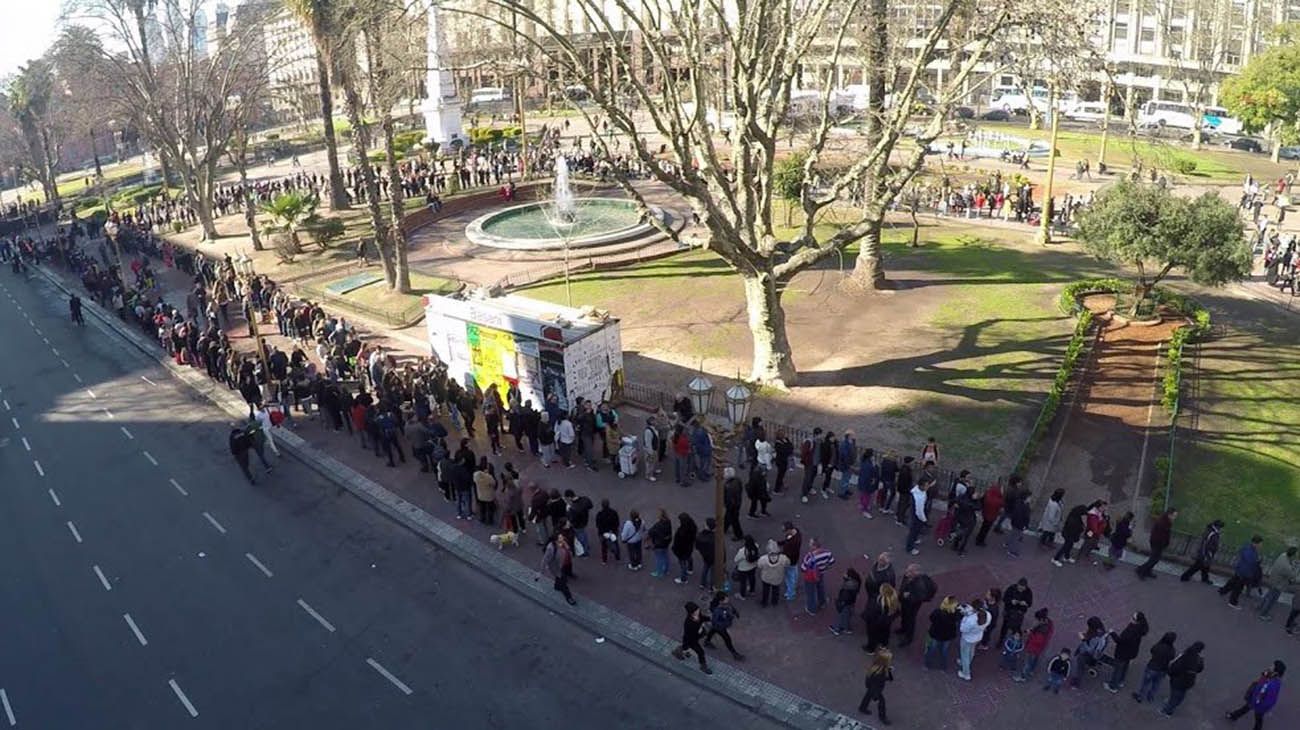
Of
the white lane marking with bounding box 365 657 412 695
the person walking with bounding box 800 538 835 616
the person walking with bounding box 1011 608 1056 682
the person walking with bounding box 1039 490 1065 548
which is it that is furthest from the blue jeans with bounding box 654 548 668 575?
the person walking with bounding box 1039 490 1065 548

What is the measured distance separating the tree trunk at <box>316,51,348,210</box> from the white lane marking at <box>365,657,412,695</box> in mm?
26267

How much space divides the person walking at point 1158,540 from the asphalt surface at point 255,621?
6.59 meters

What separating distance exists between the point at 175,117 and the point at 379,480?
30.9 metres

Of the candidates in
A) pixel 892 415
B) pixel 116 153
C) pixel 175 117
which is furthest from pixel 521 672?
pixel 116 153

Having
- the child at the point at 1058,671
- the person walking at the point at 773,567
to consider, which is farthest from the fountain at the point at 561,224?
the child at the point at 1058,671

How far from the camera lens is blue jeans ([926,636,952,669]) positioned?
37.7ft

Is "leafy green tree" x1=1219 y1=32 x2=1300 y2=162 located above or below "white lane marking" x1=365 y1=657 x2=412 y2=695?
above

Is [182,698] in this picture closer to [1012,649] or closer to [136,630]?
[136,630]

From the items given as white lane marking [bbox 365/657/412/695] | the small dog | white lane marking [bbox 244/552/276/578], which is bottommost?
white lane marking [bbox 365/657/412/695]

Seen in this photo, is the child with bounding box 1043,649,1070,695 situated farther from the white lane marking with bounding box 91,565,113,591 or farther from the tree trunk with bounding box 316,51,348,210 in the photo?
the tree trunk with bounding box 316,51,348,210

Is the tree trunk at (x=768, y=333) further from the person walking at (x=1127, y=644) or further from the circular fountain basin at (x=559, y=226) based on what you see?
the circular fountain basin at (x=559, y=226)

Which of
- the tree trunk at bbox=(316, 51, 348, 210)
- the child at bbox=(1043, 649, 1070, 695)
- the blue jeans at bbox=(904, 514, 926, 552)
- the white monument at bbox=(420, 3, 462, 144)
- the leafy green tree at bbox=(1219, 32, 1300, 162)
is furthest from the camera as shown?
the white monument at bbox=(420, 3, 462, 144)

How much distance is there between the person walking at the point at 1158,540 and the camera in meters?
12.9

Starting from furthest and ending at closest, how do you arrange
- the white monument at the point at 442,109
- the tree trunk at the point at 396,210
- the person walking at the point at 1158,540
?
the white monument at the point at 442,109 → the tree trunk at the point at 396,210 → the person walking at the point at 1158,540
